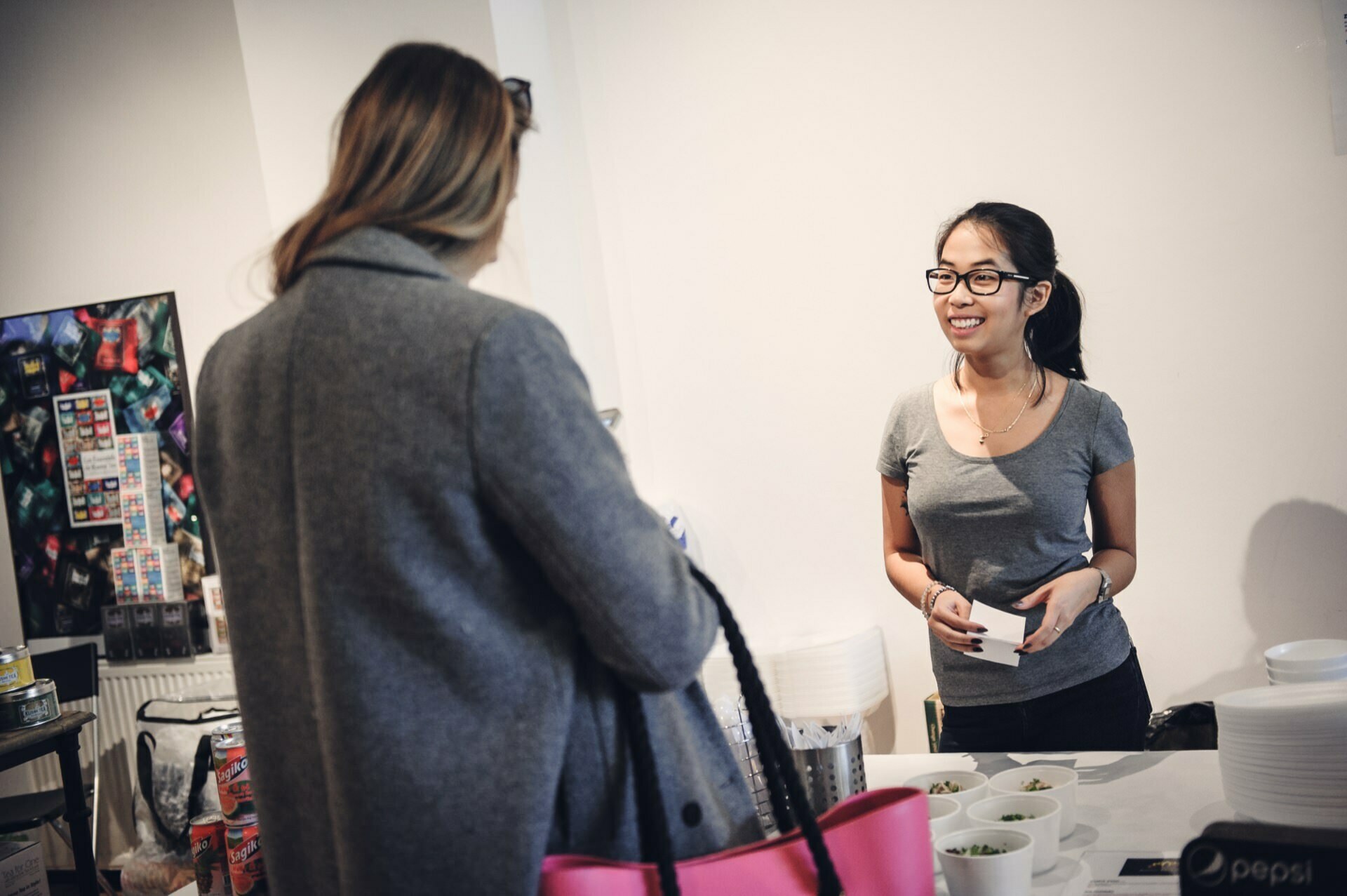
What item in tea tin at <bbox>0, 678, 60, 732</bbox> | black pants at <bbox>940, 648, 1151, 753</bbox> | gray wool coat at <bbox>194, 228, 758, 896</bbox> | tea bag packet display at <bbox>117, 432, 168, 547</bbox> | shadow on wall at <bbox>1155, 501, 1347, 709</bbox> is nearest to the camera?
gray wool coat at <bbox>194, 228, 758, 896</bbox>

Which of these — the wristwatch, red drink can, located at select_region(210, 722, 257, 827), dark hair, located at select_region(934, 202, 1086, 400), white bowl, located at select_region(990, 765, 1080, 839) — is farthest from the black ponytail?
red drink can, located at select_region(210, 722, 257, 827)

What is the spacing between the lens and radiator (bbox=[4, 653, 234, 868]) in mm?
4105

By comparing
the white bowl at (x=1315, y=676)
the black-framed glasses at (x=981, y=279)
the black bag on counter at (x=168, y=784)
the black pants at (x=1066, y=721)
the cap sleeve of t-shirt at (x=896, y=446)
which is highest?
the black-framed glasses at (x=981, y=279)

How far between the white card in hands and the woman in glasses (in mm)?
33

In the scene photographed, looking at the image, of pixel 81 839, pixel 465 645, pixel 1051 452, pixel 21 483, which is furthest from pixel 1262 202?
pixel 21 483

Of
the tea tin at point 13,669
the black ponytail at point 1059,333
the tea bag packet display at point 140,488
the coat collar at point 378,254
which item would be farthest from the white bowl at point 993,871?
the tea bag packet display at point 140,488

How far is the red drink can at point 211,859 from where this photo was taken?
148cm

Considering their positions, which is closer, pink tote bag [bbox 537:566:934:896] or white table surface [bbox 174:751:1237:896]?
pink tote bag [bbox 537:566:934:896]

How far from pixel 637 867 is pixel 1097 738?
4.32 feet

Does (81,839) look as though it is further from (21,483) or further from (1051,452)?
(1051,452)

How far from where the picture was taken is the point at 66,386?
4.34 metres

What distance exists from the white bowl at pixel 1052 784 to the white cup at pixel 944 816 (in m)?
0.06

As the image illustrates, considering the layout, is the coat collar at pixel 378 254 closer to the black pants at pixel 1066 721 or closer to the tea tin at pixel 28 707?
the black pants at pixel 1066 721

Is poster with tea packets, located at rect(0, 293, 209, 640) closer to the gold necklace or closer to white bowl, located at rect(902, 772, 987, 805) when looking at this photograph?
the gold necklace
